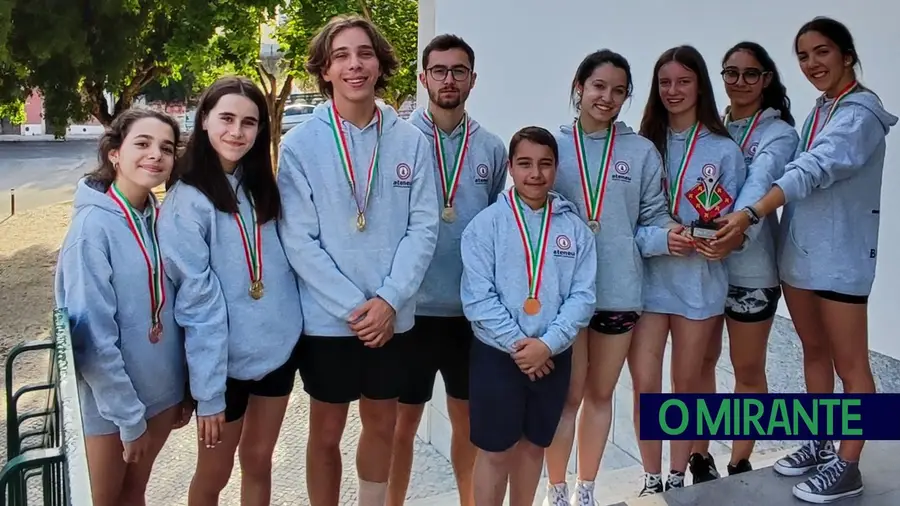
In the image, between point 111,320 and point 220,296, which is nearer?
point 111,320

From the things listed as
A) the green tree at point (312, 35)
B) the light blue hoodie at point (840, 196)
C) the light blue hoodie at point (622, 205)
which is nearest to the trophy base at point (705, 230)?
the light blue hoodie at point (622, 205)

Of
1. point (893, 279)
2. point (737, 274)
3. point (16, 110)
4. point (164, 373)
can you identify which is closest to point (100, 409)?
point (164, 373)

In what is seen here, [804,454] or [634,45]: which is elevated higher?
[634,45]

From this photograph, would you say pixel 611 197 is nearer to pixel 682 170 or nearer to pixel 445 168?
pixel 682 170

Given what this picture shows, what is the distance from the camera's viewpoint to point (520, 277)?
2.54m

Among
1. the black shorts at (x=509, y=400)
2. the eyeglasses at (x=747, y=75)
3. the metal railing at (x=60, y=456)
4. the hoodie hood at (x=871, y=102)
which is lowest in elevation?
the black shorts at (x=509, y=400)

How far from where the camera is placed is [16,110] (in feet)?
35.9

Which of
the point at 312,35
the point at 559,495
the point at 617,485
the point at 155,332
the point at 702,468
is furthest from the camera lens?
the point at 312,35

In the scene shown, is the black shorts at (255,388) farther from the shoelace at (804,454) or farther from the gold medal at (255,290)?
the shoelace at (804,454)

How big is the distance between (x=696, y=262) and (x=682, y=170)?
334 mm

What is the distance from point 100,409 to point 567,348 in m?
1.45

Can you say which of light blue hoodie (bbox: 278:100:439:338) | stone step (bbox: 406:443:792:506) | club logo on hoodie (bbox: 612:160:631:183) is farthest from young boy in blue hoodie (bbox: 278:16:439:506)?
stone step (bbox: 406:443:792:506)

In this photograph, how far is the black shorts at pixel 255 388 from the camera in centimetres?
240

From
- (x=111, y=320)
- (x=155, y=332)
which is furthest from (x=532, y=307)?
(x=111, y=320)
